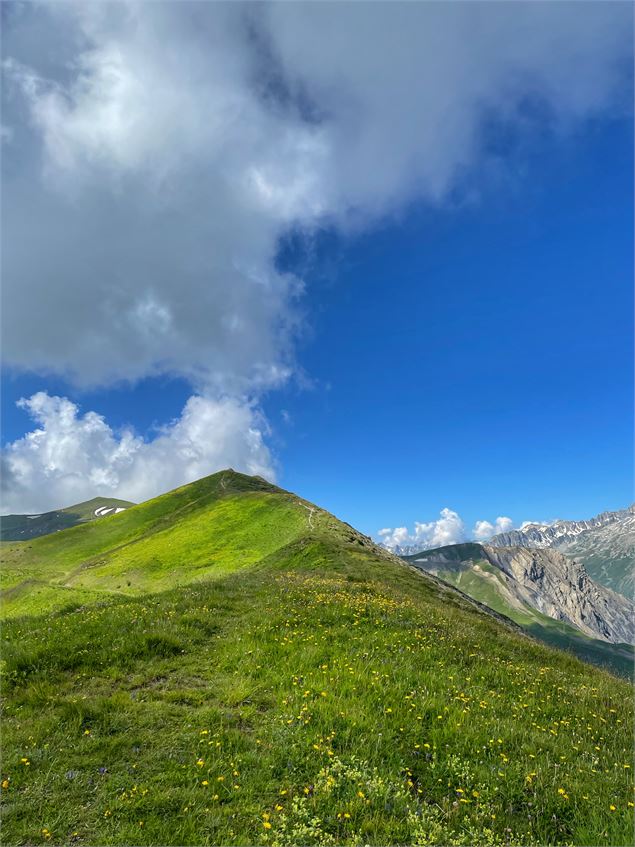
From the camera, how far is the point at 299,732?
8922mm

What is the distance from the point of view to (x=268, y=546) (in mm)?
58562

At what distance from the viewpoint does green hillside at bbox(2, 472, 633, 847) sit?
22.6ft

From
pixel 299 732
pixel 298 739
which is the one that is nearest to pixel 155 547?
pixel 299 732

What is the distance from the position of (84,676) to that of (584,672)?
17.3 m

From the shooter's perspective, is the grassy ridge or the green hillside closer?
the green hillside

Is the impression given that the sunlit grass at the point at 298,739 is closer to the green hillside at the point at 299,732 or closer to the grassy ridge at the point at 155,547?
the green hillside at the point at 299,732

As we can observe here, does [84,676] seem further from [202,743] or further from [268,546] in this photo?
[268,546]

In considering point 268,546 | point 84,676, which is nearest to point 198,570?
point 268,546

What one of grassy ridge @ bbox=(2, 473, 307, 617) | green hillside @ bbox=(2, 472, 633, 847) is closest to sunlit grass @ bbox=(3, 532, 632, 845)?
green hillside @ bbox=(2, 472, 633, 847)

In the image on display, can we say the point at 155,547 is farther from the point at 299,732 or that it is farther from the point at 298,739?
the point at 298,739

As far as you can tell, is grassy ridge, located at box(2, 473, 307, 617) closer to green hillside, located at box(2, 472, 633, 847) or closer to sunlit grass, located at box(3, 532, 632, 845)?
green hillside, located at box(2, 472, 633, 847)

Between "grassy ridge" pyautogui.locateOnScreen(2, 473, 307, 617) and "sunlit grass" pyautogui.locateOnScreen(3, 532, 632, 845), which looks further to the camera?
"grassy ridge" pyautogui.locateOnScreen(2, 473, 307, 617)

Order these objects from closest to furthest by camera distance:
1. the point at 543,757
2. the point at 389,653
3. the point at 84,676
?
the point at 543,757 → the point at 84,676 → the point at 389,653

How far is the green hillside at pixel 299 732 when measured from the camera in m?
6.89
